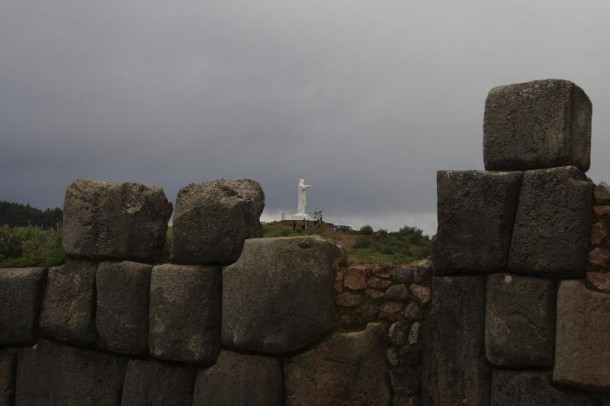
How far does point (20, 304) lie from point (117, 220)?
1.56 meters

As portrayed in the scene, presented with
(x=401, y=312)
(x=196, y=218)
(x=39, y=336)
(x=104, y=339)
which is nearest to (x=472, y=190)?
(x=401, y=312)

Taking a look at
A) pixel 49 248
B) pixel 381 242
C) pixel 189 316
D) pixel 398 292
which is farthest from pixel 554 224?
pixel 381 242

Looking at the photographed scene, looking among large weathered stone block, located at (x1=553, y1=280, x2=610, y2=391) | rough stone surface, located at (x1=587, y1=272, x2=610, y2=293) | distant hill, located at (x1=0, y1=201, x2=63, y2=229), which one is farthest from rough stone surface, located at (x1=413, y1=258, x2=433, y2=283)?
distant hill, located at (x1=0, y1=201, x2=63, y2=229)

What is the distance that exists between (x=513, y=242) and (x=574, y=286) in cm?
56

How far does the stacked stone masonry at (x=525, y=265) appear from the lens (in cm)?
555

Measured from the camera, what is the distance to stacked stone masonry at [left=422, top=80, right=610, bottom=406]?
219 inches

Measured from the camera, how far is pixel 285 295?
261 inches

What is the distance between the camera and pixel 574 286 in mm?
5566

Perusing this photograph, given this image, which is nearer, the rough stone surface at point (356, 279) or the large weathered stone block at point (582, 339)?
the large weathered stone block at point (582, 339)

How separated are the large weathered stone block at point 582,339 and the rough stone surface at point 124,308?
12.8 feet

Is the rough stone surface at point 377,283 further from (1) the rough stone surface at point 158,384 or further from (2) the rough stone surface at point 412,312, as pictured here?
(1) the rough stone surface at point 158,384

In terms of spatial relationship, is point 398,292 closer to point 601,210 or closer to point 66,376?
point 601,210

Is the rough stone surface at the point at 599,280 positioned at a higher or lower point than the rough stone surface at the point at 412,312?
higher

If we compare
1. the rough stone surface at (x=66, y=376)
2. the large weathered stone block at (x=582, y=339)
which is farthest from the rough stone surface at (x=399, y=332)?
the rough stone surface at (x=66, y=376)
